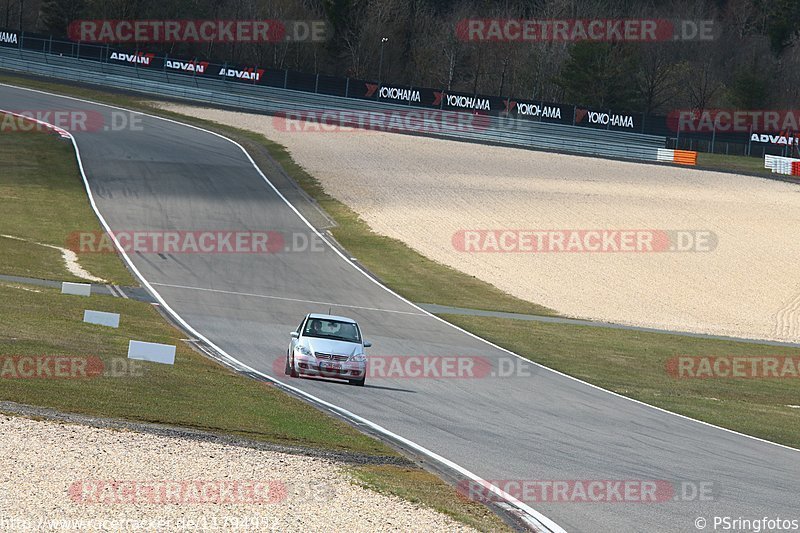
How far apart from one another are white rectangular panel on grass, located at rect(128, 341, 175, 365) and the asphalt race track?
266cm

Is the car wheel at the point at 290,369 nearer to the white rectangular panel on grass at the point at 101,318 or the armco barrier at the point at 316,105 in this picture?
the white rectangular panel on grass at the point at 101,318

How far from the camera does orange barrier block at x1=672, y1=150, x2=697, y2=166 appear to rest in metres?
76.4

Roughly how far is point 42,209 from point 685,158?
48.8 m

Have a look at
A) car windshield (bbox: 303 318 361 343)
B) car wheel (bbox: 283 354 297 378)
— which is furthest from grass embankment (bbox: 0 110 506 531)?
car windshield (bbox: 303 318 361 343)

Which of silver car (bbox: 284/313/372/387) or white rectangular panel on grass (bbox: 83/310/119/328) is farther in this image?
white rectangular panel on grass (bbox: 83/310/119/328)

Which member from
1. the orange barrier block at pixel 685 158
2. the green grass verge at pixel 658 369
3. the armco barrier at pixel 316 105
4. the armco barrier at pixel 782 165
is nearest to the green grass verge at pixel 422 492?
the green grass verge at pixel 658 369

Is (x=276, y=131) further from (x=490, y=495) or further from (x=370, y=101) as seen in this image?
(x=490, y=495)

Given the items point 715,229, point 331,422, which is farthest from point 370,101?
point 331,422

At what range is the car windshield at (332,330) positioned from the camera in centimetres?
2181

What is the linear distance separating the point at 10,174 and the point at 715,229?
3538cm

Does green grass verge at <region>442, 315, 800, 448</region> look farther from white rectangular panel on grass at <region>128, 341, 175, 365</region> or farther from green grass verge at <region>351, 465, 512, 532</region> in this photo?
white rectangular panel on grass at <region>128, 341, 175, 365</region>

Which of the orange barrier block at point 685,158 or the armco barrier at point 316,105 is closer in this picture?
the orange barrier block at point 685,158

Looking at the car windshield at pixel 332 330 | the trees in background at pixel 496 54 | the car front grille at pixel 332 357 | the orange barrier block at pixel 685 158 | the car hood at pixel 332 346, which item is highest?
the trees in background at pixel 496 54

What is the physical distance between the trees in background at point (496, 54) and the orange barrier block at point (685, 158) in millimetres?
29323
